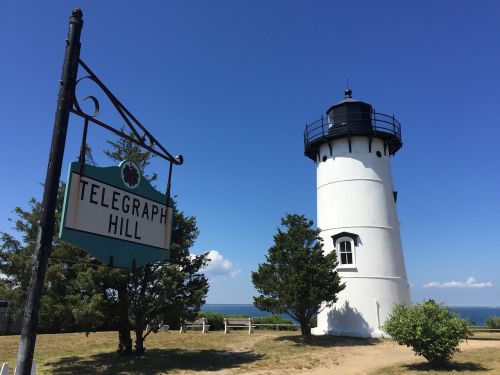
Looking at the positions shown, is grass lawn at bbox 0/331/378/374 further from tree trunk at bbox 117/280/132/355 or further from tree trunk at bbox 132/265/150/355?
tree trunk at bbox 132/265/150/355

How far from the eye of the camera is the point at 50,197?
3.36m

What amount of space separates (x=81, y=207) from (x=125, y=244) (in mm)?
566

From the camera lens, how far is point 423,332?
41.3 ft

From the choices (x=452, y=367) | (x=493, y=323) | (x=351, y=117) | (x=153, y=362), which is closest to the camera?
(x=452, y=367)

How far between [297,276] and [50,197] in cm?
1725

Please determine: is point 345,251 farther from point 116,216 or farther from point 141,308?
point 116,216

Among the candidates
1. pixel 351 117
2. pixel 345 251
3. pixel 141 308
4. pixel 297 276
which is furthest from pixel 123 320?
pixel 351 117

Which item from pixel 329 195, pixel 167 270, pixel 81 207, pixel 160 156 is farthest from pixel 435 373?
pixel 329 195

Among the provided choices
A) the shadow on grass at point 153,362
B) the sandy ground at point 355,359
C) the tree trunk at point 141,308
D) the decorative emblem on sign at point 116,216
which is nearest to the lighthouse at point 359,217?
the sandy ground at point 355,359

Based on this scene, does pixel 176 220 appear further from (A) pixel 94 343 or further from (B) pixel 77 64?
(B) pixel 77 64

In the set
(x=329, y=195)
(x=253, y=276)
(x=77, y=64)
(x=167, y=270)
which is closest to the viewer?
(x=77, y=64)

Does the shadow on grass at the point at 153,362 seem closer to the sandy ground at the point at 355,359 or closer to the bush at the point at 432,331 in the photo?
the sandy ground at the point at 355,359

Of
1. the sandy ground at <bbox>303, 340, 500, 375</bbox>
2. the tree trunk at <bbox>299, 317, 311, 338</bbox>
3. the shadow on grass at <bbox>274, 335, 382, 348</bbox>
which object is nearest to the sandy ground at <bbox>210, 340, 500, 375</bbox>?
the sandy ground at <bbox>303, 340, 500, 375</bbox>

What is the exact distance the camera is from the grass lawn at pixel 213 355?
13.2m
